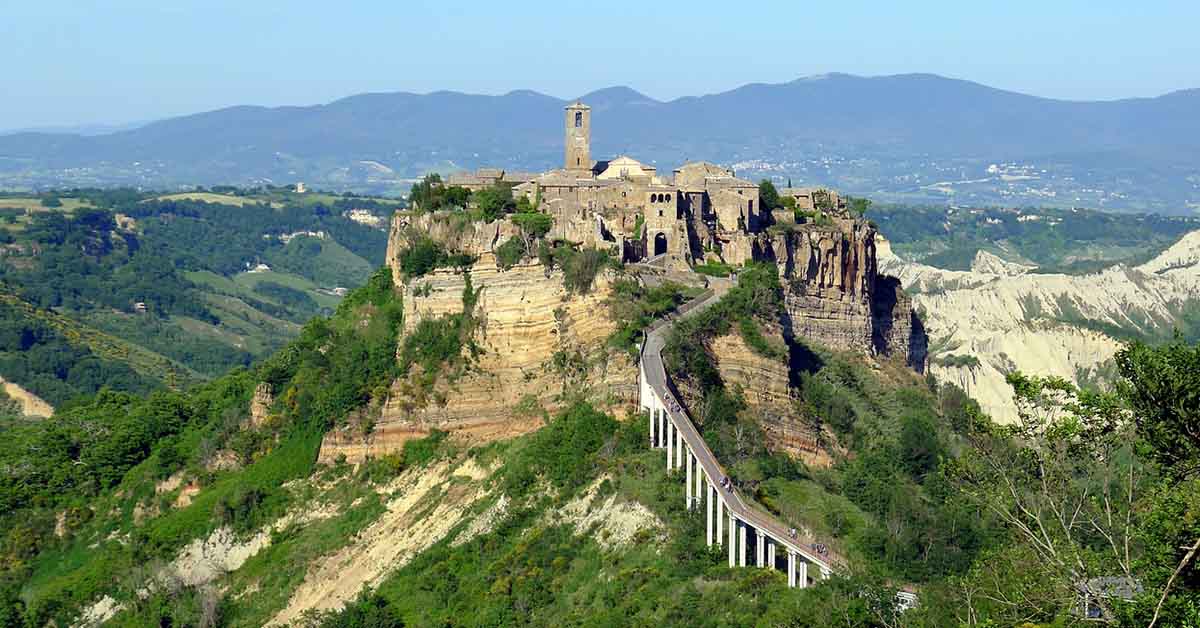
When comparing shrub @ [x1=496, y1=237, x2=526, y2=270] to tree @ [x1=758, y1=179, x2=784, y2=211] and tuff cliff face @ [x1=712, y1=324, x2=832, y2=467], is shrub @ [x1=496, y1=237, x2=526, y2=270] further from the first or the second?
tree @ [x1=758, y1=179, x2=784, y2=211]

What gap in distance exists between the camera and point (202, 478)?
5928cm

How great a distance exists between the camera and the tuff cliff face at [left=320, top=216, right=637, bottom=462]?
166 ft

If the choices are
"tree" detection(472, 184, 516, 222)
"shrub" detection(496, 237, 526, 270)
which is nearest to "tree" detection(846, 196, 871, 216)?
"tree" detection(472, 184, 516, 222)

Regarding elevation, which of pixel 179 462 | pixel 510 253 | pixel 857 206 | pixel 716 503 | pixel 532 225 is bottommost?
pixel 179 462

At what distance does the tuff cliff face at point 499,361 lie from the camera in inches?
1987

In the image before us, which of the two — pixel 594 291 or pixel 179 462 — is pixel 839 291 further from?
pixel 179 462

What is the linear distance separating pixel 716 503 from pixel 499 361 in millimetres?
13018

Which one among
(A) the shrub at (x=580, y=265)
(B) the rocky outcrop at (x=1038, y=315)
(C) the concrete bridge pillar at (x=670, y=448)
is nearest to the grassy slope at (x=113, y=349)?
(B) the rocky outcrop at (x=1038, y=315)

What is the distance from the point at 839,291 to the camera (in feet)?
206

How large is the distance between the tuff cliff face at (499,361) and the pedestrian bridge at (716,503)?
2061 mm

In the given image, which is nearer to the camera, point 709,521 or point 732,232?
point 709,521

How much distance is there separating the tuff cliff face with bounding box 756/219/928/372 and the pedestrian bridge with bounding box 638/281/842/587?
40.1 ft

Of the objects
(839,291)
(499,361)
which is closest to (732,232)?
(839,291)

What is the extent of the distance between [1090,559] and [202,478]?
3753cm
